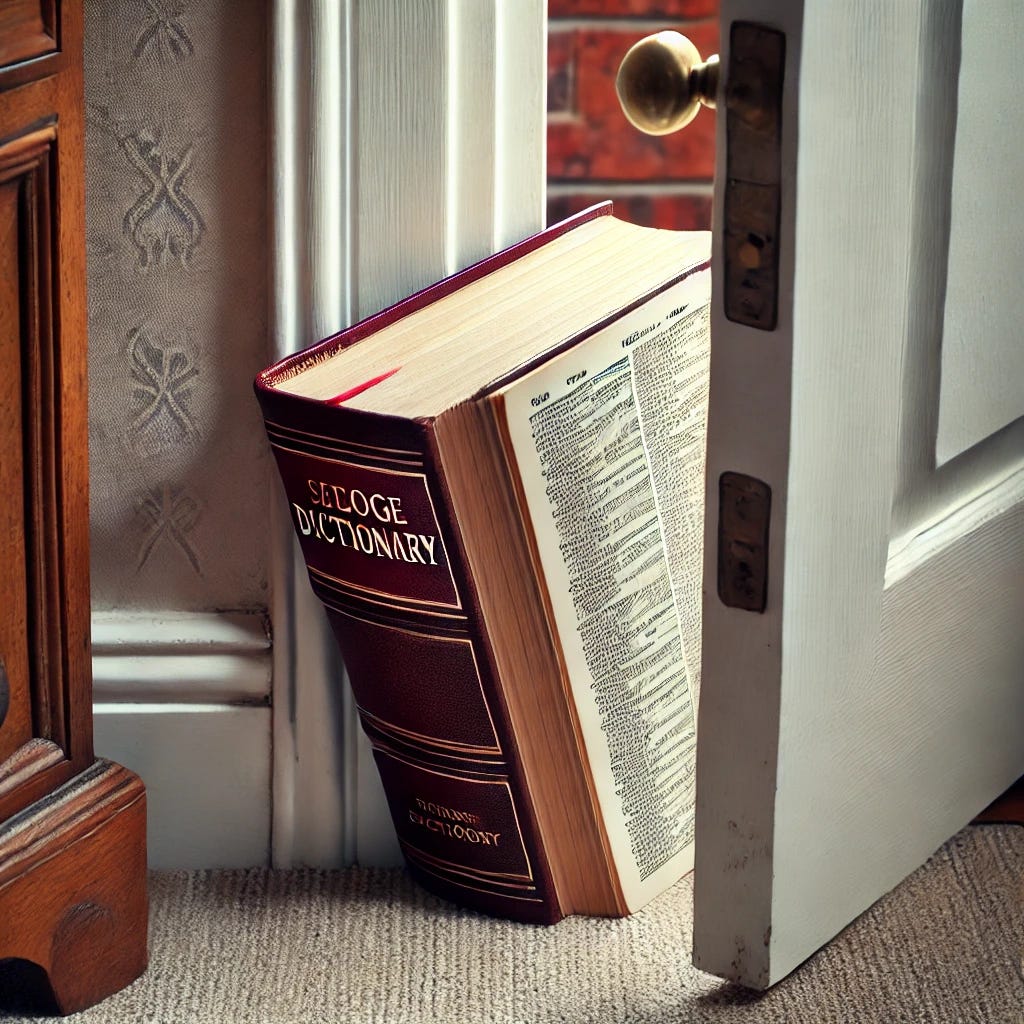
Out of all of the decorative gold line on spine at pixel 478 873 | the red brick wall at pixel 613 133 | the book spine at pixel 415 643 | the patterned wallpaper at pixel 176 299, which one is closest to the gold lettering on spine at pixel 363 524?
the book spine at pixel 415 643

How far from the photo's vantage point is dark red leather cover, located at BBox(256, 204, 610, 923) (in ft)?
2.44

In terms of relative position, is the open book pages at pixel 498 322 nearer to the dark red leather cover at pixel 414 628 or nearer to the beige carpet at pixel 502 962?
the dark red leather cover at pixel 414 628

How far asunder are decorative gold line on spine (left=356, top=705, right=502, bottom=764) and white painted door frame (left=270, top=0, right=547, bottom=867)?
0.09 metres

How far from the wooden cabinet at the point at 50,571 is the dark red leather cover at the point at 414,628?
12cm

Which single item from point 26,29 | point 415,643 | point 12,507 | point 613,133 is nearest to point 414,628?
point 415,643

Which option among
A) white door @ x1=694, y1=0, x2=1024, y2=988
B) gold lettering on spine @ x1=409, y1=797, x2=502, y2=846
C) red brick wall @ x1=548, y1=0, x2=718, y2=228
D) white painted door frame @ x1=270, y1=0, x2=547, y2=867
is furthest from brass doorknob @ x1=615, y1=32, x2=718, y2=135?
red brick wall @ x1=548, y1=0, x2=718, y2=228

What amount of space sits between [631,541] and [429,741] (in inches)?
6.4

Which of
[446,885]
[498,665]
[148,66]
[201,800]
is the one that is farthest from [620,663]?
[148,66]

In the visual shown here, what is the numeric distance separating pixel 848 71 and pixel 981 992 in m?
0.51

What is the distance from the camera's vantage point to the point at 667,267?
0.83 metres

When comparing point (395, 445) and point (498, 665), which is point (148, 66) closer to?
point (395, 445)

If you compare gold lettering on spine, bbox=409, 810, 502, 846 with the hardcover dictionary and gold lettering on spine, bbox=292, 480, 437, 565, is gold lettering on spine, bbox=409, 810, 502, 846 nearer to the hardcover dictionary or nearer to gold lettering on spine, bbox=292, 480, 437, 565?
the hardcover dictionary

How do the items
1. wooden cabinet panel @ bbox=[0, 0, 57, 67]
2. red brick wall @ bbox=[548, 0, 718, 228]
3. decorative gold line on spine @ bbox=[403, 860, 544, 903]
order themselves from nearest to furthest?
wooden cabinet panel @ bbox=[0, 0, 57, 67] → decorative gold line on spine @ bbox=[403, 860, 544, 903] → red brick wall @ bbox=[548, 0, 718, 228]

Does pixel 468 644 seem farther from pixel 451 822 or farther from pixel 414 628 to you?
pixel 451 822
